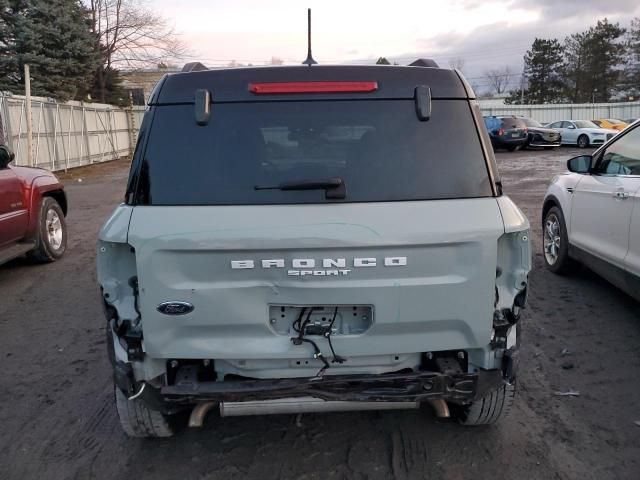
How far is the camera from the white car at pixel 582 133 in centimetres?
2790

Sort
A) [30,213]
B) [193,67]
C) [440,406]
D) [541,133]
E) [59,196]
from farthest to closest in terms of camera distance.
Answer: [541,133]
[59,196]
[30,213]
[193,67]
[440,406]

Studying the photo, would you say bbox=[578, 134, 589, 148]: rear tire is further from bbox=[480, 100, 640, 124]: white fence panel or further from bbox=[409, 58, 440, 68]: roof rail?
bbox=[409, 58, 440, 68]: roof rail

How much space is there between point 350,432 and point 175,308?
56.1 inches

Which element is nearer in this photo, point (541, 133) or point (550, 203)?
point (550, 203)

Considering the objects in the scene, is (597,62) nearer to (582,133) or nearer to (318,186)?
(582,133)

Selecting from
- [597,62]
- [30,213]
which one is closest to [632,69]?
[597,62]

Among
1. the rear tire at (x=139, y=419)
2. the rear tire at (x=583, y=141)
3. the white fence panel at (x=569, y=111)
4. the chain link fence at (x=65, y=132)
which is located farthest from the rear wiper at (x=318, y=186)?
the white fence panel at (x=569, y=111)

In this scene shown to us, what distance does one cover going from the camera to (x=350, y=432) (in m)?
3.48

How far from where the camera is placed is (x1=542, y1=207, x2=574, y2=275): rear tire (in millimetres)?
6344

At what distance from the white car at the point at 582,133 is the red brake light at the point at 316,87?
1097 inches

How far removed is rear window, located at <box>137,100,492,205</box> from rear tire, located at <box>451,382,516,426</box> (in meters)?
1.12

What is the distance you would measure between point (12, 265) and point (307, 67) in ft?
21.3

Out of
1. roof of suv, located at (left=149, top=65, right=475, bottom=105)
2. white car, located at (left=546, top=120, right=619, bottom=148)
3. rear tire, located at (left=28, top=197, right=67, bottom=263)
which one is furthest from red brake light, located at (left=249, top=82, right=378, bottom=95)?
white car, located at (left=546, top=120, right=619, bottom=148)

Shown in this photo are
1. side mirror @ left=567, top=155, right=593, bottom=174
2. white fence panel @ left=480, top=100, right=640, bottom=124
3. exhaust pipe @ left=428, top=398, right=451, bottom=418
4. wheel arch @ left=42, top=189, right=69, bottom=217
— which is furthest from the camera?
white fence panel @ left=480, top=100, right=640, bottom=124
